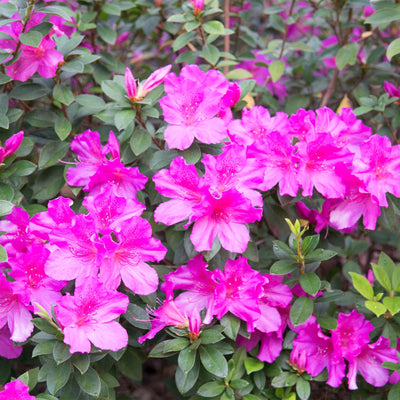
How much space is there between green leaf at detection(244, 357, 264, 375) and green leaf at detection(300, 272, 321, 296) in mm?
289

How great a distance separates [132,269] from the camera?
152cm

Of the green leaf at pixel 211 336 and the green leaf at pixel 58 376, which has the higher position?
the green leaf at pixel 211 336

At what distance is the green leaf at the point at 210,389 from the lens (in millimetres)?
1615

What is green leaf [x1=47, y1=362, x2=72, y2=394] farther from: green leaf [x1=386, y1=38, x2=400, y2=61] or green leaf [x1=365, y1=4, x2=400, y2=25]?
green leaf [x1=365, y1=4, x2=400, y2=25]

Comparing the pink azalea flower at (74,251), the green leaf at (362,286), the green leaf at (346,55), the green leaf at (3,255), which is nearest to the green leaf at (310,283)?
the green leaf at (362,286)

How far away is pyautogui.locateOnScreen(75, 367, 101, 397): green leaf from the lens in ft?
4.85

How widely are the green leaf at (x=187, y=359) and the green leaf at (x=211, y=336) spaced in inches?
1.7

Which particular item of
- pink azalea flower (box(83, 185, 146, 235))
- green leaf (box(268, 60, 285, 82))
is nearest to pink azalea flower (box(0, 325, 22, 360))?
pink azalea flower (box(83, 185, 146, 235))

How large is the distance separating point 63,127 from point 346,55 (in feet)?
4.04

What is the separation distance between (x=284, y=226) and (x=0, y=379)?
1.07 m

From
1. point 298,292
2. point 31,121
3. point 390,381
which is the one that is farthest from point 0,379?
point 390,381

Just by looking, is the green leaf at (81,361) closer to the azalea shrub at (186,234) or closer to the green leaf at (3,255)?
the azalea shrub at (186,234)

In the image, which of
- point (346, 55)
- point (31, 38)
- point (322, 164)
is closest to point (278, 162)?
point (322, 164)

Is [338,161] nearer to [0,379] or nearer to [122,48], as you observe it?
[0,379]
